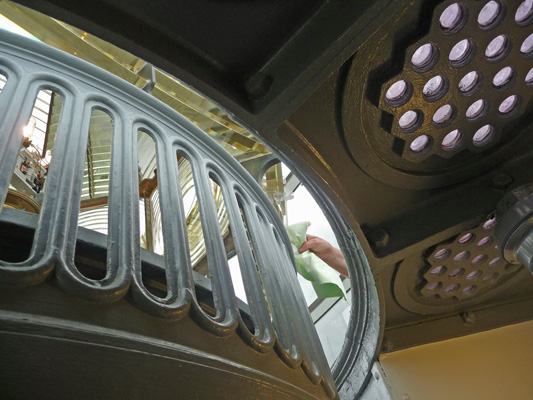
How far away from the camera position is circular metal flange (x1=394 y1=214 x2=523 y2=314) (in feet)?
5.13

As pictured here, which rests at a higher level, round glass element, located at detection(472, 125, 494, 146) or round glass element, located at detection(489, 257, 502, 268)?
round glass element, located at detection(472, 125, 494, 146)

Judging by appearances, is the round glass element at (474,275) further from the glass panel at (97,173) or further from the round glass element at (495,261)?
the glass panel at (97,173)

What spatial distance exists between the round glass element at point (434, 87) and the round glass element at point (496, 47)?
0.43 feet

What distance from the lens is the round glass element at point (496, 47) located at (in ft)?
3.68

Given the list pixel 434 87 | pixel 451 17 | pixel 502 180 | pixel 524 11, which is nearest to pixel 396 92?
pixel 434 87

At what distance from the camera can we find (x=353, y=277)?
170cm

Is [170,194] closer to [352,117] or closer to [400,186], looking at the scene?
[352,117]

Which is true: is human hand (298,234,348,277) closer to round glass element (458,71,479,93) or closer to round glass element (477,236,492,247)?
round glass element (477,236,492,247)

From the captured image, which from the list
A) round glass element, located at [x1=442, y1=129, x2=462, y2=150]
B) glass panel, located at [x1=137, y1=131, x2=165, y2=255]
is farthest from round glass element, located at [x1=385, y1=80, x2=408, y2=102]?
glass panel, located at [x1=137, y1=131, x2=165, y2=255]

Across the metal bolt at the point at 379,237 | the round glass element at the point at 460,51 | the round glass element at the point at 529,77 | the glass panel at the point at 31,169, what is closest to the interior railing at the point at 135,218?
the glass panel at the point at 31,169

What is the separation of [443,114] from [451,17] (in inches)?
11.0

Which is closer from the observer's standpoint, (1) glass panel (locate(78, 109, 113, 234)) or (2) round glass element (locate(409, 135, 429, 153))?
(2) round glass element (locate(409, 135, 429, 153))

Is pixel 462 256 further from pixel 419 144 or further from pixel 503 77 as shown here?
pixel 503 77

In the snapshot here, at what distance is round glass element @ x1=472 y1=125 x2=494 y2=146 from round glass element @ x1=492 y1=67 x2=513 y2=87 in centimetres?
16
